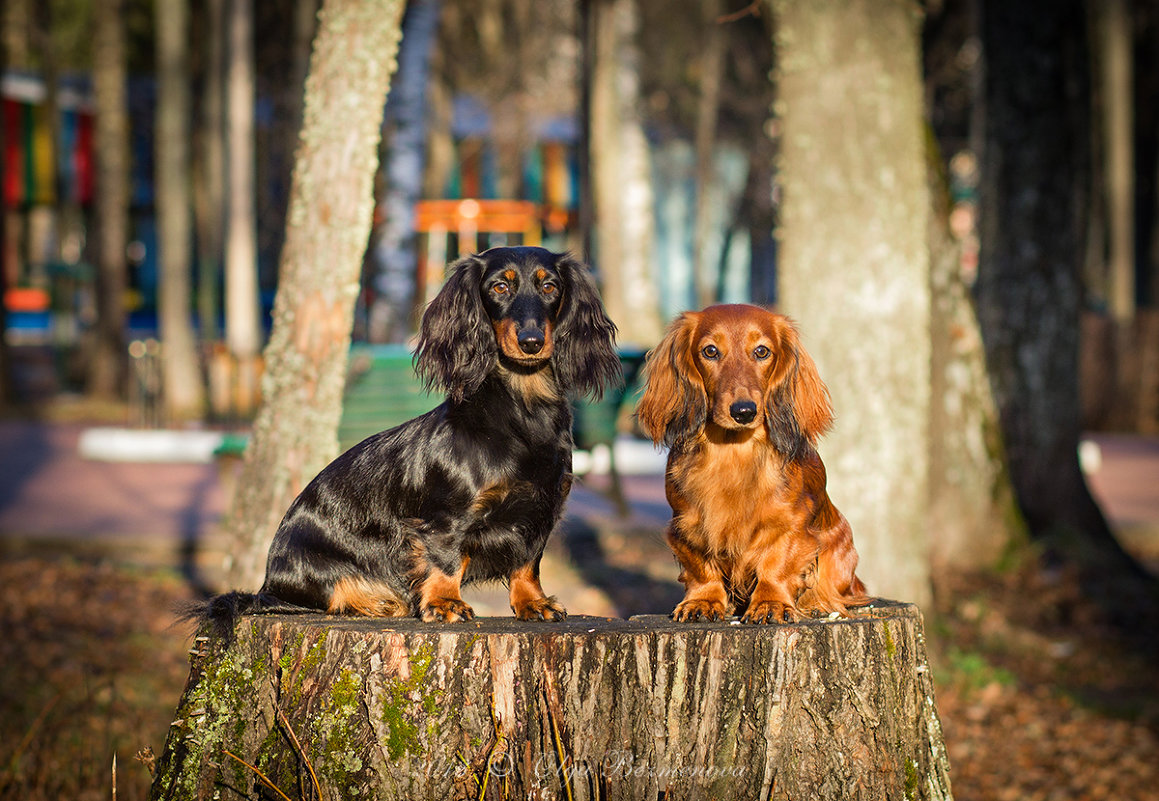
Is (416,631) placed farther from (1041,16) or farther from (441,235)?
(441,235)

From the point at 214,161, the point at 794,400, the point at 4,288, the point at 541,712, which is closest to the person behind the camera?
the point at 541,712

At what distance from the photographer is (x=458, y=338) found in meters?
3.25

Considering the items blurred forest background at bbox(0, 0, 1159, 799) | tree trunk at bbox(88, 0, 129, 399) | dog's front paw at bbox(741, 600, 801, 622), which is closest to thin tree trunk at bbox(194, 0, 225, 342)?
blurred forest background at bbox(0, 0, 1159, 799)

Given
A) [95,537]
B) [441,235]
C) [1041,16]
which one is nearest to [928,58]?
[441,235]

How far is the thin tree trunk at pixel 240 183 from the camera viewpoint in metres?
15.8

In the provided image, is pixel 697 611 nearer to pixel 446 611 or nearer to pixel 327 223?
pixel 446 611

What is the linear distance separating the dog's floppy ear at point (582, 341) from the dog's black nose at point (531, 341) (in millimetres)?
175

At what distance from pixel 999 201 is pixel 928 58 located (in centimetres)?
1471

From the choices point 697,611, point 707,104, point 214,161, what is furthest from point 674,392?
point 707,104

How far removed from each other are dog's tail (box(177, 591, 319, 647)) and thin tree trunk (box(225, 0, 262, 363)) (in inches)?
506

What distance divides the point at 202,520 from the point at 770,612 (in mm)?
7752

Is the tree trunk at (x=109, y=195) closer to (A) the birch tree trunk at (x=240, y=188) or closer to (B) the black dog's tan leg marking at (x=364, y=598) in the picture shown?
(A) the birch tree trunk at (x=240, y=188)

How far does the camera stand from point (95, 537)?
8938 millimetres

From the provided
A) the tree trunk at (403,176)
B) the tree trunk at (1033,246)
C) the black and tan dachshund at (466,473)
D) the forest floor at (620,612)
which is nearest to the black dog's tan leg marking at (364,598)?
the black and tan dachshund at (466,473)
